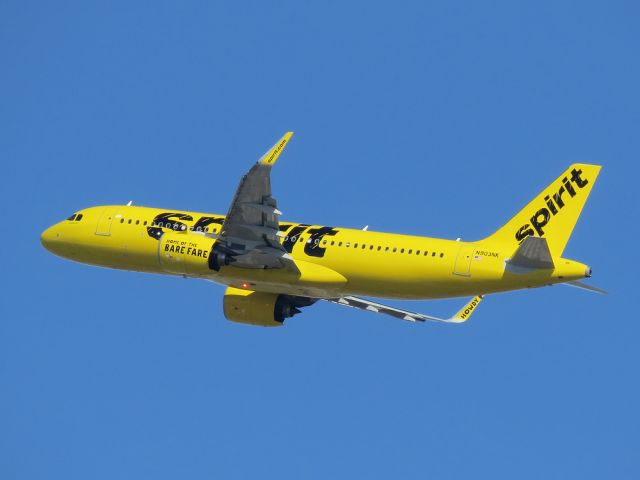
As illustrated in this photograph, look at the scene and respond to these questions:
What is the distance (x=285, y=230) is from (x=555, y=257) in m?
13.7

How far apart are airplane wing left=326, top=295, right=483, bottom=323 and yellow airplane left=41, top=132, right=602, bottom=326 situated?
387 centimetres

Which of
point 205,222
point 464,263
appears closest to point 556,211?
point 464,263

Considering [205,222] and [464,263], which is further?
[205,222]

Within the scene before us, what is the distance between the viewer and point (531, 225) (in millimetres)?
60938

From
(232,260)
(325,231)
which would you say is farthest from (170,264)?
(325,231)

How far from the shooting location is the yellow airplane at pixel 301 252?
2352 inches

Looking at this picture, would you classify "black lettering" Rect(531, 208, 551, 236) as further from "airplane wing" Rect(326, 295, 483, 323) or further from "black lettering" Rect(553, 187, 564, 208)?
"airplane wing" Rect(326, 295, 483, 323)

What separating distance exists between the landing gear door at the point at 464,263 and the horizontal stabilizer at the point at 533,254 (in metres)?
2.39

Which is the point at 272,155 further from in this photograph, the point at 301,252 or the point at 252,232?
the point at 301,252

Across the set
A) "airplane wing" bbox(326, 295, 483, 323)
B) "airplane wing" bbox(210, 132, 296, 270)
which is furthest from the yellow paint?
"airplane wing" bbox(326, 295, 483, 323)

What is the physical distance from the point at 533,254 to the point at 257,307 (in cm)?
1596

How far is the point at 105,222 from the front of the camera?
68188 millimetres

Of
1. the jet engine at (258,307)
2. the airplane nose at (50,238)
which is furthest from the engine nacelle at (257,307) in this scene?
the airplane nose at (50,238)

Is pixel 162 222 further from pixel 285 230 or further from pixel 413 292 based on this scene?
pixel 413 292
